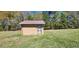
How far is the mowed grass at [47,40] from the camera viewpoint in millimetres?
2119

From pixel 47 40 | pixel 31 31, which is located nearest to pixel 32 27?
pixel 31 31

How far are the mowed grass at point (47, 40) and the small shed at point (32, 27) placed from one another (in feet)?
0.20

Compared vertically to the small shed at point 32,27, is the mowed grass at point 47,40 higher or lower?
lower

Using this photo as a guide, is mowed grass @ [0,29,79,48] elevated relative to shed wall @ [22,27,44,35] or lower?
lower

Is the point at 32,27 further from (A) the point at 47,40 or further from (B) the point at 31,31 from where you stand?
(A) the point at 47,40

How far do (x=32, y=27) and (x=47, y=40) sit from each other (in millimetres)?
244

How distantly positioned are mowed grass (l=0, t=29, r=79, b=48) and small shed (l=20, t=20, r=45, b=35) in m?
0.06

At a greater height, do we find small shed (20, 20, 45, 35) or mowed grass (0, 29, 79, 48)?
small shed (20, 20, 45, 35)

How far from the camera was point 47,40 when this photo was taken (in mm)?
2127

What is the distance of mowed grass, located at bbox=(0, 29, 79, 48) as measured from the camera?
212cm

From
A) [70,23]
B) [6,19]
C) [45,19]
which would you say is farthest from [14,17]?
[70,23]

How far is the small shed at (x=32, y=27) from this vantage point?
2.13m
